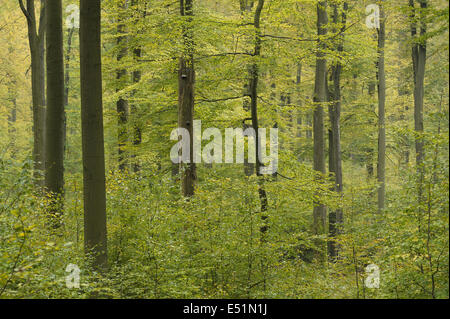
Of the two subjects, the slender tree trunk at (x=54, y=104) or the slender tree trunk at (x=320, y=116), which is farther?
the slender tree trunk at (x=320, y=116)

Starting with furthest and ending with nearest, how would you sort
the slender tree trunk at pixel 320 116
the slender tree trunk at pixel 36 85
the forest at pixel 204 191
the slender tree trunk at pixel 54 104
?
the slender tree trunk at pixel 36 85 → the slender tree trunk at pixel 320 116 → the slender tree trunk at pixel 54 104 → the forest at pixel 204 191

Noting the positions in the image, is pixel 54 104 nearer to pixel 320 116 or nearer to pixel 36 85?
pixel 36 85

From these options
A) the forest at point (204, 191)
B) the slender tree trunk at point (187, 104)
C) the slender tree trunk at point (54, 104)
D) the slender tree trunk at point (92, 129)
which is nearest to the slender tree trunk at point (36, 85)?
the forest at point (204, 191)

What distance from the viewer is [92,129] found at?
6914 mm

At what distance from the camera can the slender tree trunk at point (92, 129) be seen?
6.88 meters

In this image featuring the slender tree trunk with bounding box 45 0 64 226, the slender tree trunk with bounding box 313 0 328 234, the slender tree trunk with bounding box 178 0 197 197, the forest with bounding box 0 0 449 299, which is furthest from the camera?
the slender tree trunk with bounding box 313 0 328 234

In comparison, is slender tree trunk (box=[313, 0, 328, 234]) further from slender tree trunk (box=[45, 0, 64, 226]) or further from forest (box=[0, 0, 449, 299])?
slender tree trunk (box=[45, 0, 64, 226])

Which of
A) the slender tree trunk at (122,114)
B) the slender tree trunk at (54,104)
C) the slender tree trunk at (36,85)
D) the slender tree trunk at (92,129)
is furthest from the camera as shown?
the slender tree trunk at (122,114)

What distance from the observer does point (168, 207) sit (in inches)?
354

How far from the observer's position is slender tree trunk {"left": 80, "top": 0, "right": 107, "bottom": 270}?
6.88 metres

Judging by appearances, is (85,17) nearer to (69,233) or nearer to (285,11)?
(69,233)

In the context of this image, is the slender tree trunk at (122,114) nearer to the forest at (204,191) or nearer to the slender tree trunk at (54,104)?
the forest at (204,191)

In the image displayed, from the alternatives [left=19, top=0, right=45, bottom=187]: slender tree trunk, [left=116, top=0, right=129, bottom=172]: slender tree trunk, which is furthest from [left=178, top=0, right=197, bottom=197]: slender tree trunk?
[left=19, top=0, right=45, bottom=187]: slender tree trunk

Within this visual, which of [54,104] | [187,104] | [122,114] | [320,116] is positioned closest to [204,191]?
[187,104]
